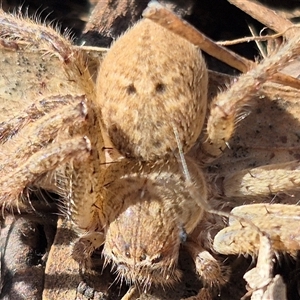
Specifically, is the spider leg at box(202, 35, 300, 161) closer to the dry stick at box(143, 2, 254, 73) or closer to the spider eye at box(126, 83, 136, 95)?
the dry stick at box(143, 2, 254, 73)

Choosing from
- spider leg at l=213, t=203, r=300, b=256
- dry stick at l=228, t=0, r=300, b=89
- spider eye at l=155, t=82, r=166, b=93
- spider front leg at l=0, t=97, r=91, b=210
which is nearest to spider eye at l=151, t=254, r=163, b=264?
spider leg at l=213, t=203, r=300, b=256

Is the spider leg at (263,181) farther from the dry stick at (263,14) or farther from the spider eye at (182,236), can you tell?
the dry stick at (263,14)

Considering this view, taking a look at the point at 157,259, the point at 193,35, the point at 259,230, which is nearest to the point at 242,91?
the point at 193,35

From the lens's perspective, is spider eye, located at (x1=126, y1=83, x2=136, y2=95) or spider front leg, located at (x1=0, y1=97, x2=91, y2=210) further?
spider eye, located at (x1=126, y1=83, x2=136, y2=95)

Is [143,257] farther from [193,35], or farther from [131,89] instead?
[193,35]

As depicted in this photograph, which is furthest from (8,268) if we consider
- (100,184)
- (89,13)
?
(89,13)

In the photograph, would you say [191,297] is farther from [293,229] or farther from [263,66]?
[263,66]

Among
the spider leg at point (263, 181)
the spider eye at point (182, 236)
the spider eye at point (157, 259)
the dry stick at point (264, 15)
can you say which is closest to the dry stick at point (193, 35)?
the spider leg at point (263, 181)
